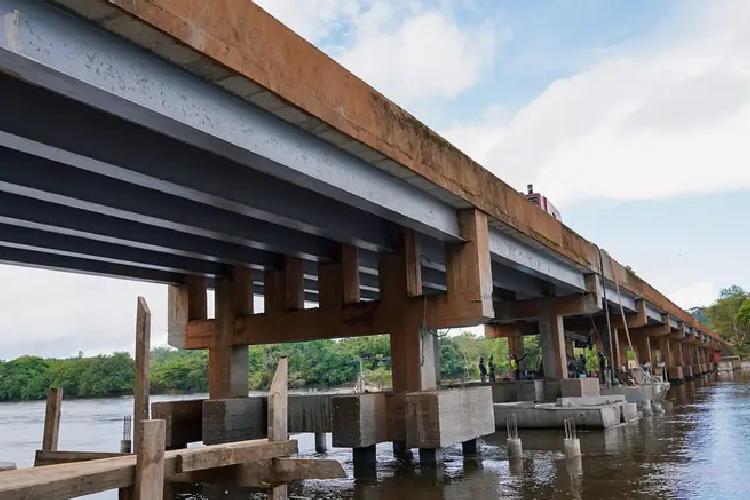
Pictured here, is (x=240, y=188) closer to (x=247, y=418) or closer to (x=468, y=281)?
(x=468, y=281)

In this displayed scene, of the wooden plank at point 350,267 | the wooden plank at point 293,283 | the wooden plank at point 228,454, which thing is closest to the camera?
the wooden plank at point 228,454

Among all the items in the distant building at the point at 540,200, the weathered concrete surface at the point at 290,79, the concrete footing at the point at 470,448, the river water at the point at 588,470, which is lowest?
the river water at the point at 588,470

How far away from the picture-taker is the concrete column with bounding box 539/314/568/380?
27.0 metres

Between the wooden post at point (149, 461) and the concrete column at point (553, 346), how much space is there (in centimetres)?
2211

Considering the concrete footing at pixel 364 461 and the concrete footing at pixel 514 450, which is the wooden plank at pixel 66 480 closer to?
the concrete footing at pixel 364 461

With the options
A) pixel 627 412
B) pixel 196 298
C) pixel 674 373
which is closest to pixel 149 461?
pixel 196 298

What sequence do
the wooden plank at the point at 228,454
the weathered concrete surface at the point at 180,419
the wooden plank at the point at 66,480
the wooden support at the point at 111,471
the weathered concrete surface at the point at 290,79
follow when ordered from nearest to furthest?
the wooden plank at the point at 66,480, the wooden support at the point at 111,471, the weathered concrete surface at the point at 290,79, the wooden plank at the point at 228,454, the weathered concrete surface at the point at 180,419

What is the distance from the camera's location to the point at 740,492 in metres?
10.6

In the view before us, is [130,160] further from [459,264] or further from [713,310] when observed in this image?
[713,310]

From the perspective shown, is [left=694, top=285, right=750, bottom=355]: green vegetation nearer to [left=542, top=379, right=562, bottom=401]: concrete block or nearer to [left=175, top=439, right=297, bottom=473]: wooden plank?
[left=542, top=379, right=562, bottom=401]: concrete block

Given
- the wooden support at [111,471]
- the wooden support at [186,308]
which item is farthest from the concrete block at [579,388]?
the wooden support at [111,471]

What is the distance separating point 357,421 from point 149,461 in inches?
292

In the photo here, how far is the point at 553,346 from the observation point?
2712 centimetres

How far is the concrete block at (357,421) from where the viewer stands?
13.9 m
